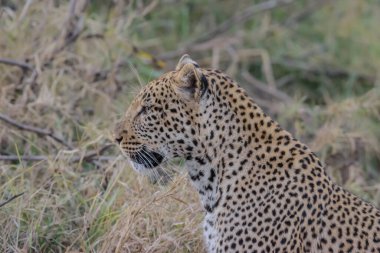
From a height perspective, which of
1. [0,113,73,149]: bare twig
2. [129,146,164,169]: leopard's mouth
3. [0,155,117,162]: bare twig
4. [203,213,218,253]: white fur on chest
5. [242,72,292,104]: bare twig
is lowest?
[0,155,117,162]: bare twig

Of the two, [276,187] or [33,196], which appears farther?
[33,196]

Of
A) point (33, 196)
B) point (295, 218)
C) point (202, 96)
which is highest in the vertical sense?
point (202, 96)

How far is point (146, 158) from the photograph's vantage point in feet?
19.7

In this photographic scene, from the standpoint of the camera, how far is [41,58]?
26.9ft

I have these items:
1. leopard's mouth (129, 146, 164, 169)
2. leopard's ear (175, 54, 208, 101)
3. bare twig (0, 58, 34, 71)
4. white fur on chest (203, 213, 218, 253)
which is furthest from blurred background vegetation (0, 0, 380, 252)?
leopard's ear (175, 54, 208, 101)

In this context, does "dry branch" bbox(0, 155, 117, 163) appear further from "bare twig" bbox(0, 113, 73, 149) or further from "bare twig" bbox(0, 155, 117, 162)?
"bare twig" bbox(0, 113, 73, 149)

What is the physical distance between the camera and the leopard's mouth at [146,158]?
600cm

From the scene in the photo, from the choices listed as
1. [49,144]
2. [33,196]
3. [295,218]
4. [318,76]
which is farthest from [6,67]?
[318,76]

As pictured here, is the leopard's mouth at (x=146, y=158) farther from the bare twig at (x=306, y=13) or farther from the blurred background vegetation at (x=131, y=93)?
the bare twig at (x=306, y=13)

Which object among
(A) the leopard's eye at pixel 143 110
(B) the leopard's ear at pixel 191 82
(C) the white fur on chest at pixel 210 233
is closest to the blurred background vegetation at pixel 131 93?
(C) the white fur on chest at pixel 210 233

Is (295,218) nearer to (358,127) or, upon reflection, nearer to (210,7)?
(358,127)

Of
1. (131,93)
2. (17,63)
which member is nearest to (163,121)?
(131,93)

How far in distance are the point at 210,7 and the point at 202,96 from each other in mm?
6081

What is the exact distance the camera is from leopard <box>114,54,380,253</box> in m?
5.68
